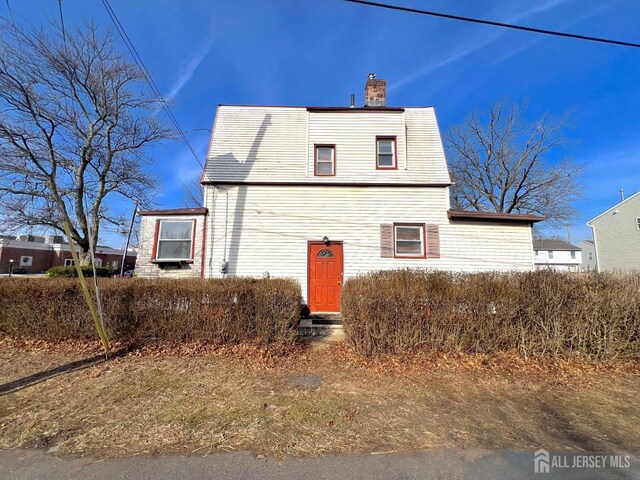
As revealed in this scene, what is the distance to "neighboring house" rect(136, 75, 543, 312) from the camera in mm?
10211

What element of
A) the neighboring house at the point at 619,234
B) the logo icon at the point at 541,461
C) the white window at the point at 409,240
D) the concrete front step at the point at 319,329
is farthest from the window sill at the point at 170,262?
the neighboring house at the point at 619,234

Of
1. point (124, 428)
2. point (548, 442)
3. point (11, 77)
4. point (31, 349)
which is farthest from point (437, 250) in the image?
point (11, 77)

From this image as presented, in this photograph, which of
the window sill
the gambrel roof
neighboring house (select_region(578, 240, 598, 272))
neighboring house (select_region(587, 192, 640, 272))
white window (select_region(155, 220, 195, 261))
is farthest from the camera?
neighboring house (select_region(578, 240, 598, 272))

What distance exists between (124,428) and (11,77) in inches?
665

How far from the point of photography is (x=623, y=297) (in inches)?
220

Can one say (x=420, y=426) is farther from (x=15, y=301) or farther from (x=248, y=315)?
(x=15, y=301)

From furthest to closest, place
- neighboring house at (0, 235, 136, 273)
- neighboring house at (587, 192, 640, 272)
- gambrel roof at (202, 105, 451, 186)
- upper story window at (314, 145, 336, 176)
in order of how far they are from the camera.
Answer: neighboring house at (0, 235, 136, 273) < neighboring house at (587, 192, 640, 272) < upper story window at (314, 145, 336, 176) < gambrel roof at (202, 105, 451, 186)

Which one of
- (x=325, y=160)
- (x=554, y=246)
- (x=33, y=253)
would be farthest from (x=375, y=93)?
(x=33, y=253)

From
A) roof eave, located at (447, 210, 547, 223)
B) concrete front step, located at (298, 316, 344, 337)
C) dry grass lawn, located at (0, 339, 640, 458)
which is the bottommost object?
dry grass lawn, located at (0, 339, 640, 458)

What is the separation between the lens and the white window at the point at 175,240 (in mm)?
10188

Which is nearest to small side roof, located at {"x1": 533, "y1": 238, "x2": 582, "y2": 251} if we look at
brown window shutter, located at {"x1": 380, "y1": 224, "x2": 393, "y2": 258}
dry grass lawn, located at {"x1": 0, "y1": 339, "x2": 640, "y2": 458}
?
brown window shutter, located at {"x1": 380, "y1": 224, "x2": 393, "y2": 258}

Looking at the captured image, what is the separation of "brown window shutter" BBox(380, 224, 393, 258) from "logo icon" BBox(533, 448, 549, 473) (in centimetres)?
749

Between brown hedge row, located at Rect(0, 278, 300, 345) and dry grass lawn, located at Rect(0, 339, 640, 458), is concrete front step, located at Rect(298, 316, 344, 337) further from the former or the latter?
dry grass lawn, located at Rect(0, 339, 640, 458)

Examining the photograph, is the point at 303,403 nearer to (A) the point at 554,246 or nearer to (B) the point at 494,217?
(B) the point at 494,217
